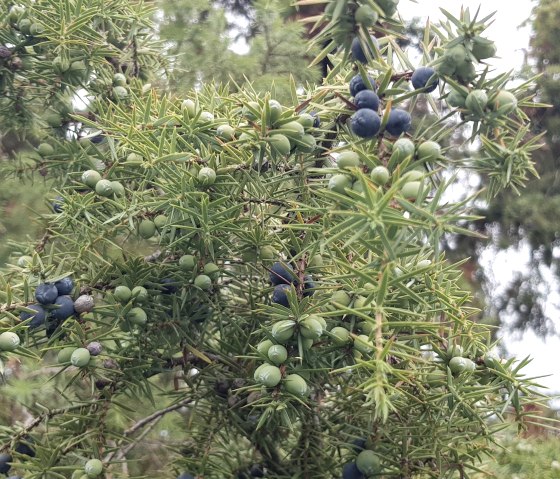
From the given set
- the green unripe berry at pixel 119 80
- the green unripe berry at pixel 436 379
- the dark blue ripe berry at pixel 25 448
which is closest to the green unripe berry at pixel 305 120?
the green unripe berry at pixel 436 379

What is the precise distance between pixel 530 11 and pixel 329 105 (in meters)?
5.63

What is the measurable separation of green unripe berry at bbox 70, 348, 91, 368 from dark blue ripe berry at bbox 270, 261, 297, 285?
0.99 ft

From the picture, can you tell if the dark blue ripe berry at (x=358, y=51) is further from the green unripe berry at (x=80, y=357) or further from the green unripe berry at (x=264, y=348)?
the green unripe berry at (x=80, y=357)

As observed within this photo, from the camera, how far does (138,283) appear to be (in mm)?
996

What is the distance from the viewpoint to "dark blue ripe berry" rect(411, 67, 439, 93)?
0.75 metres

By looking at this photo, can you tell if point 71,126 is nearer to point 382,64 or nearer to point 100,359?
point 100,359

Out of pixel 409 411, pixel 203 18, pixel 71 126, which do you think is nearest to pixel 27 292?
pixel 71 126

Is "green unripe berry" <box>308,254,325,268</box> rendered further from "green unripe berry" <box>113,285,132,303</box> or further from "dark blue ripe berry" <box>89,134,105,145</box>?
"dark blue ripe berry" <box>89,134,105,145</box>

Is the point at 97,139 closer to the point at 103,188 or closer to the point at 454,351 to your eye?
the point at 103,188

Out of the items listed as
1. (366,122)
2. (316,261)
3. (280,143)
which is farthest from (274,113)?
(316,261)

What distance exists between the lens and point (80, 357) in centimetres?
90

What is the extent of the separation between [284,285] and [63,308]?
34 centimetres

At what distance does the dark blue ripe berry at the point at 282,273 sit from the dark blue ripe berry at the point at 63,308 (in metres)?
0.32

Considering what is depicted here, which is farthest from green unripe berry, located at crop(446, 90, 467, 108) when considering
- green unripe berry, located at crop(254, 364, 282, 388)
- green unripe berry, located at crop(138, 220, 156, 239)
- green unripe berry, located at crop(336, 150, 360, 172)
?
green unripe berry, located at crop(138, 220, 156, 239)
